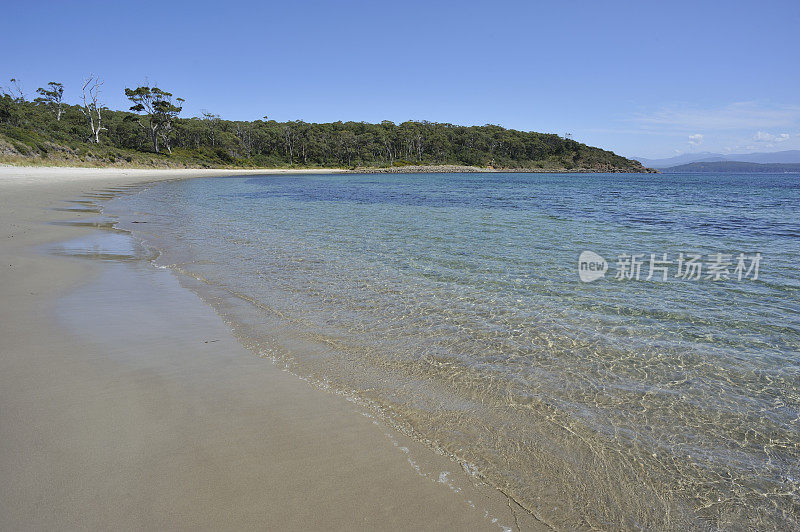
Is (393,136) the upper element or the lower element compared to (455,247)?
upper

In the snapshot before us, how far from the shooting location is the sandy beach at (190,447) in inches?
92.7

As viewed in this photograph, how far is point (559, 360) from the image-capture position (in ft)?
15.1

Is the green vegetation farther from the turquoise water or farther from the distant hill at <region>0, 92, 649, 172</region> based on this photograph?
the turquoise water

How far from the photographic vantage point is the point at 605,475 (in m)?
2.83

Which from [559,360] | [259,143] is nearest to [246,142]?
[259,143]

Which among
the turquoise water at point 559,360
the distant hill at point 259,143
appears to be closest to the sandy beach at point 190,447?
the turquoise water at point 559,360

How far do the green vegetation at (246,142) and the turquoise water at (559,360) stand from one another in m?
42.2

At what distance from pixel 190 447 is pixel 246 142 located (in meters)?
115

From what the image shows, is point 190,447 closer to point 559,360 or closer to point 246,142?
point 559,360

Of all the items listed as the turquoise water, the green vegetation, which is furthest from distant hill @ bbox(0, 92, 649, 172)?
the turquoise water

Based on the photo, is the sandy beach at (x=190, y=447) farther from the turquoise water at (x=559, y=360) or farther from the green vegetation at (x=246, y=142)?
the green vegetation at (x=246, y=142)

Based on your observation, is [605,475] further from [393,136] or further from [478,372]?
[393,136]

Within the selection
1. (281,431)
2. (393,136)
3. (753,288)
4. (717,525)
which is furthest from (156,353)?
(393,136)

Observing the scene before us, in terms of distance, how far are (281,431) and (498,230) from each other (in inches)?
477
